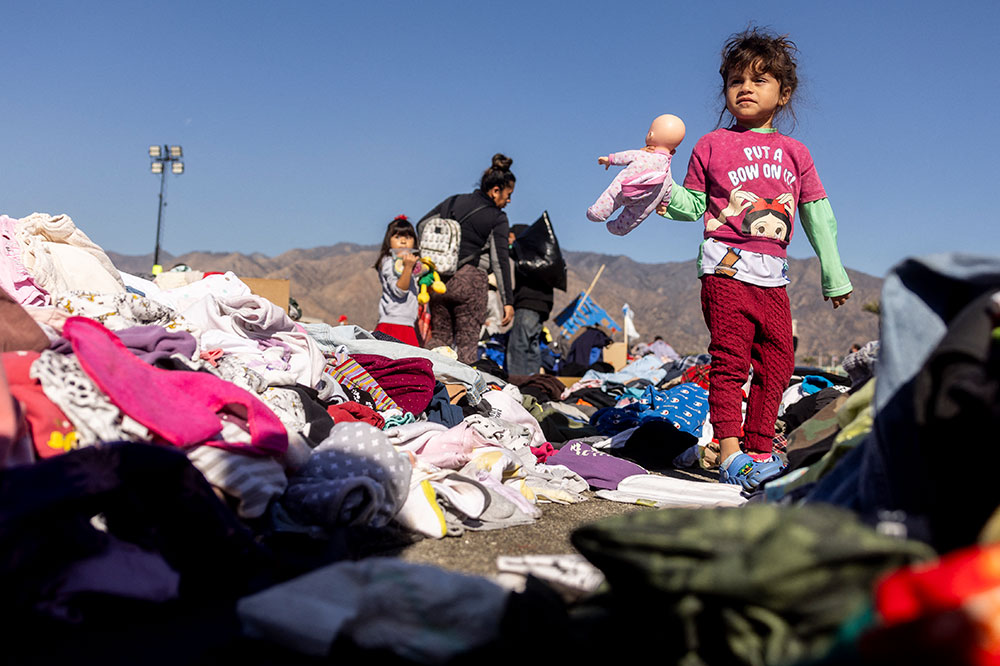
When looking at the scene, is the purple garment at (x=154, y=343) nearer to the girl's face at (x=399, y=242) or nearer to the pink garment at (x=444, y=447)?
the pink garment at (x=444, y=447)

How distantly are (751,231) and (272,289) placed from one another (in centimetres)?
395

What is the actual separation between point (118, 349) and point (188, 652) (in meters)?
1.19

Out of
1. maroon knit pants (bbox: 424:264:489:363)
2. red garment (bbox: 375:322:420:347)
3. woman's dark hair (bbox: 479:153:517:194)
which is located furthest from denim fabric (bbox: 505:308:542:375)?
red garment (bbox: 375:322:420:347)

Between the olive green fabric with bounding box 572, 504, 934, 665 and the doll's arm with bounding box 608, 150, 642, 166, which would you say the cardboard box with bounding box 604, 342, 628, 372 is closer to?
the doll's arm with bounding box 608, 150, 642, 166

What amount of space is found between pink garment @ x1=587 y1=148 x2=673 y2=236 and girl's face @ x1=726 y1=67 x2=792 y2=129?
50cm

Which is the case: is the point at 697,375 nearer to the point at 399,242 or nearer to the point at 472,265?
the point at 472,265

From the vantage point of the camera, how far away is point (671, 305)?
235 ft

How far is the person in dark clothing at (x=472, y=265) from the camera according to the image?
6.85 meters

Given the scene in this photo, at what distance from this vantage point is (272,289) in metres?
6.05

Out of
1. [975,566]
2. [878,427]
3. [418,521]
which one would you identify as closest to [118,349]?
[418,521]

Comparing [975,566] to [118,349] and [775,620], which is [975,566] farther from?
[118,349]

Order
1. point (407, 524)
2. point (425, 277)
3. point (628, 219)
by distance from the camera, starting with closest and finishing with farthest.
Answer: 1. point (407, 524)
2. point (628, 219)
3. point (425, 277)

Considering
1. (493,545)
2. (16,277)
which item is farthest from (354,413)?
(16,277)

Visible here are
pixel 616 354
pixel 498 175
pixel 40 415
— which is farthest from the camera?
pixel 616 354
